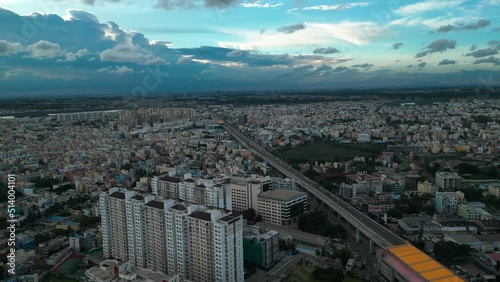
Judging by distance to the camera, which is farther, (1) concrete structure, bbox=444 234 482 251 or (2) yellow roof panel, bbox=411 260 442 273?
(1) concrete structure, bbox=444 234 482 251

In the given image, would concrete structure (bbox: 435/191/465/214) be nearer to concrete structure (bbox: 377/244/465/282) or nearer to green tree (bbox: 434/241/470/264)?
green tree (bbox: 434/241/470/264)

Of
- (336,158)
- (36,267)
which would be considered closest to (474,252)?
(36,267)

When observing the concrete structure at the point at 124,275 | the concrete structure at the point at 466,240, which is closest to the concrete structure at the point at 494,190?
the concrete structure at the point at 466,240

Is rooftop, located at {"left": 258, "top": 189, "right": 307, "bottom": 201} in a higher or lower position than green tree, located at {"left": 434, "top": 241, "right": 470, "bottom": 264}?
higher

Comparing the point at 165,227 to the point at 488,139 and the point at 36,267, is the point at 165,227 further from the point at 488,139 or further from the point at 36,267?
the point at 488,139

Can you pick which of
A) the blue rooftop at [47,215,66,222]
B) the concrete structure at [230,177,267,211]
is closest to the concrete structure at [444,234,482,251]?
the concrete structure at [230,177,267,211]

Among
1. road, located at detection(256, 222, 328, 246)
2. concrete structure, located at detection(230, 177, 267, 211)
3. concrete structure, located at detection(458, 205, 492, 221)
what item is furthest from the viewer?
concrete structure, located at detection(230, 177, 267, 211)

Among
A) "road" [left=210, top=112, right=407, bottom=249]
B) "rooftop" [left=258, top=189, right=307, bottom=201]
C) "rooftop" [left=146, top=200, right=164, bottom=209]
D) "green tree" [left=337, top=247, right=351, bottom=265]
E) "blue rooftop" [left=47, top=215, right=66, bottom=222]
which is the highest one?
"rooftop" [left=146, top=200, right=164, bottom=209]
